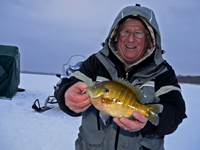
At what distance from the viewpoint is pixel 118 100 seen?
5.52 ft

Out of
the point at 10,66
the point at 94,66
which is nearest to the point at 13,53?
the point at 10,66

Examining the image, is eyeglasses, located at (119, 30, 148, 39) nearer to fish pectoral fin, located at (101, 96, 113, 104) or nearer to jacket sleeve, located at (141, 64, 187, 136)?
jacket sleeve, located at (141, 64, 187, 136)

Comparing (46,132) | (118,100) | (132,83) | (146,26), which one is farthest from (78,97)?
(46,132)

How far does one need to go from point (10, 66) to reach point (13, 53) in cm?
75

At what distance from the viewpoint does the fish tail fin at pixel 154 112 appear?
1.58 metres

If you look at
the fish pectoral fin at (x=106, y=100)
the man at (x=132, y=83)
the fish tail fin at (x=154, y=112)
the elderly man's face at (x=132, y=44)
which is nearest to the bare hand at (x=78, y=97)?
the man at (x=132, y=83)

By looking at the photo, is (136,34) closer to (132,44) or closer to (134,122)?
(132,44)

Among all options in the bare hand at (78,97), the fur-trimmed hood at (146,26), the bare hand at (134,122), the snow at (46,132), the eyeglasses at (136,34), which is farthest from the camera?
the snow at (46,132)

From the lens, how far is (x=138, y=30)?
2.38m

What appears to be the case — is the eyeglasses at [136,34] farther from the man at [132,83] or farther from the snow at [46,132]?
the snow at [46,132]

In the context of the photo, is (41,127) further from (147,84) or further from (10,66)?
(10,66)

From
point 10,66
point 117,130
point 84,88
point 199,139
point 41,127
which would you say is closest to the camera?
point 84,88

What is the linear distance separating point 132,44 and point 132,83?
688mm

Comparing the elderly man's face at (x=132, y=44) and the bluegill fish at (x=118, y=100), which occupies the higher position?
the elderly man's face at (x=132, y=44)
